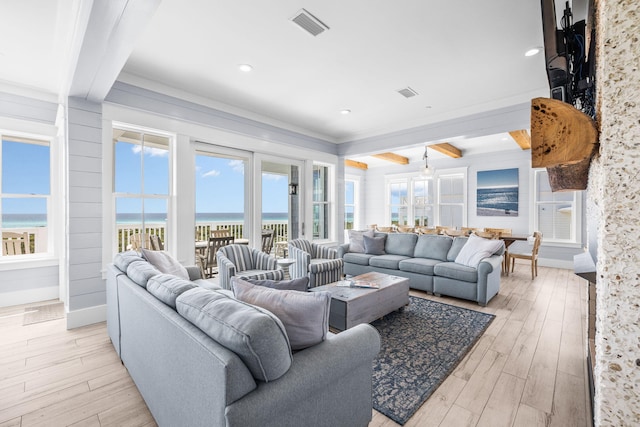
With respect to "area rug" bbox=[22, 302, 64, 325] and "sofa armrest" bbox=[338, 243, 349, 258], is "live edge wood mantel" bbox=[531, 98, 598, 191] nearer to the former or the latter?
"sofa armrest" bbox=[338, 243, 349, 258]

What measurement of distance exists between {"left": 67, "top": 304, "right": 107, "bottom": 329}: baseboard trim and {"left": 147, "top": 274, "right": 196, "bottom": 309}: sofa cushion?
86.6 inches

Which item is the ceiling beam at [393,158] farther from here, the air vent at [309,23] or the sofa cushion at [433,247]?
the air vent at [309,23]

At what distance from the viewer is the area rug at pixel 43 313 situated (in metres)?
3.43

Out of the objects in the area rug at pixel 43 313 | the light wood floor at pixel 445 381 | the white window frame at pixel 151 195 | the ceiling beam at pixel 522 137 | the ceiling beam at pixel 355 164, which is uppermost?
the ceiling beam at pixel 355 164

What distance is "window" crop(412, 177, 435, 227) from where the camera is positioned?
863 cm

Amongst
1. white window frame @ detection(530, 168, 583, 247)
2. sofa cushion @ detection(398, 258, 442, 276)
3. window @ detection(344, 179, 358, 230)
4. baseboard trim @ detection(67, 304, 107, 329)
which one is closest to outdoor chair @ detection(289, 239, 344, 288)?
sofa cushion @ detection(398, 258, 442, 276)

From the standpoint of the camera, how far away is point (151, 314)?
1714mm

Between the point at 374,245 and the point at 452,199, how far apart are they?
3.95 meters

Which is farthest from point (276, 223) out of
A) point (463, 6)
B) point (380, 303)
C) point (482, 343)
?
point (463, 6)

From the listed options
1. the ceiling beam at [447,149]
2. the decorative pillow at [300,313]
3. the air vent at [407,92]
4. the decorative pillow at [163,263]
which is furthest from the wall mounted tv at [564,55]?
the ceiling beam at [447,149]

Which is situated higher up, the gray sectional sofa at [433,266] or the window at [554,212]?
the window at [554,212]

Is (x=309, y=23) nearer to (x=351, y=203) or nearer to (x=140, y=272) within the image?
(x=140, y=272)

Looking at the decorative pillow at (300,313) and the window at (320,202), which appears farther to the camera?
the window at (320,202)

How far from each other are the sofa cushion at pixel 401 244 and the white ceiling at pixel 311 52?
2.31 meters
